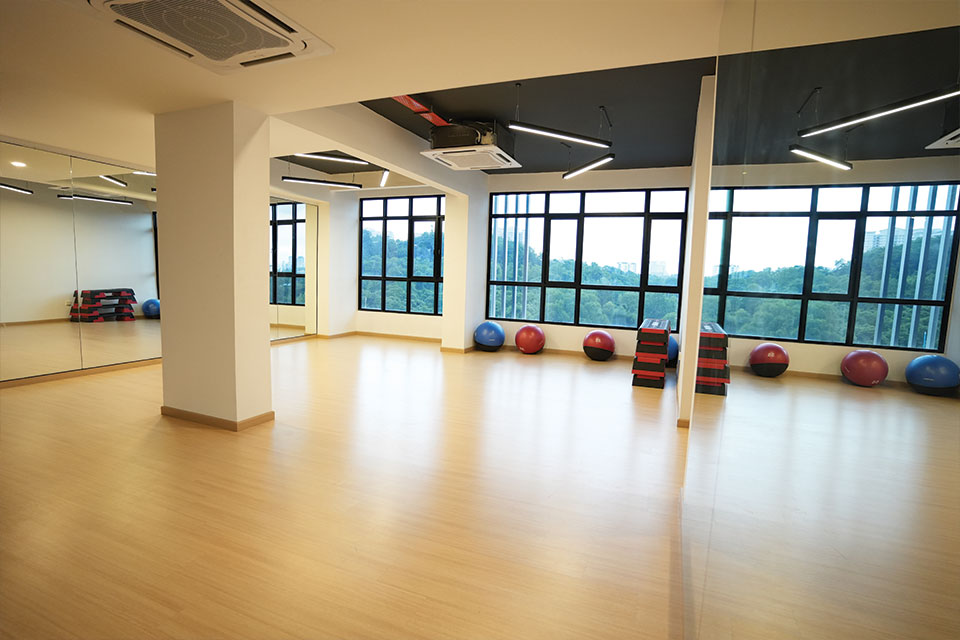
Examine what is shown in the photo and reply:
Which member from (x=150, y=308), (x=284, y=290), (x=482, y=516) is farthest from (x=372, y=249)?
(x=482, y=516)

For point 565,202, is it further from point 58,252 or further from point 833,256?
point 833,256

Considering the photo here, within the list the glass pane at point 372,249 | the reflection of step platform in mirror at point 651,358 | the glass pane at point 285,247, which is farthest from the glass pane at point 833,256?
the glass pane at point 372,249

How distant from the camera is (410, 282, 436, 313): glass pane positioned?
395 inches

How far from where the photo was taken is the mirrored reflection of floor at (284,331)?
9.21 metres

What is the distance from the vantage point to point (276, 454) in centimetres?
379

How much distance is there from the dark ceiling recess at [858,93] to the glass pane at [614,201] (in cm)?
776

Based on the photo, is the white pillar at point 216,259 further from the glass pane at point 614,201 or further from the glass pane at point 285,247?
the glass pane at point 614,201

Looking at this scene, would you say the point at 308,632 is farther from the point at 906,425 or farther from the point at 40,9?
the point at 40,9

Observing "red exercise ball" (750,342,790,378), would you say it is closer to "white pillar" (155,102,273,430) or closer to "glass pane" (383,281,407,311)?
"white pillar" (155,102,273,430)

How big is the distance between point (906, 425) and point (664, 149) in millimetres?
7266

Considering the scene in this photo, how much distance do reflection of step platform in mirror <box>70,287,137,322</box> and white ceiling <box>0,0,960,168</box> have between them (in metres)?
2.81

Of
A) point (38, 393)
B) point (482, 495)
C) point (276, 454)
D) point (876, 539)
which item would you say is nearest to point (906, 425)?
point (876, 539)

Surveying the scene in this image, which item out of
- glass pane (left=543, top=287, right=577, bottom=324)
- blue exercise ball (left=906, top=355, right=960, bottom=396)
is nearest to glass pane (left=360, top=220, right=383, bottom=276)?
glass pane (left=543, top=287, right=577, bottom=324)

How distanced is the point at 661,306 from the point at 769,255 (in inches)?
319
